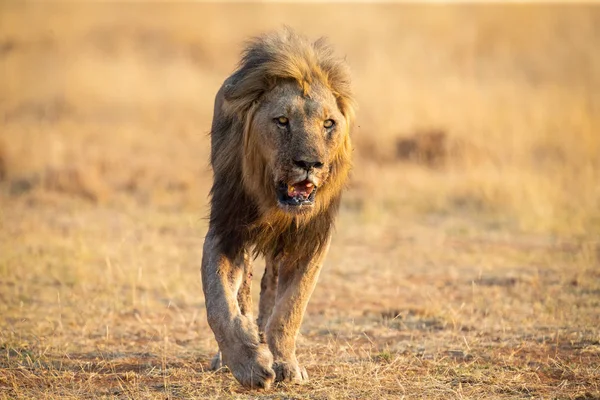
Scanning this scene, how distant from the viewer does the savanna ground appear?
15.9ft

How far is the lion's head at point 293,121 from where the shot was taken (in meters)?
4.36

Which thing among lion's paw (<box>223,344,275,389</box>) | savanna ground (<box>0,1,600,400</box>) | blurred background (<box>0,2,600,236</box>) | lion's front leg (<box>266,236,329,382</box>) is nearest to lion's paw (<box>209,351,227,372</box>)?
savanna ground (<box>0,1,600,400</box>)

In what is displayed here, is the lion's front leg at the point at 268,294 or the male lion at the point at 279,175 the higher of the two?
the male lion at the point at 279,175

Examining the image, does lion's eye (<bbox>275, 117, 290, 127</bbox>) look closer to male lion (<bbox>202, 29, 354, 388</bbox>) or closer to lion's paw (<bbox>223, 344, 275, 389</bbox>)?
male lion (<bbox>202, 29, 354, 388</bbox>)

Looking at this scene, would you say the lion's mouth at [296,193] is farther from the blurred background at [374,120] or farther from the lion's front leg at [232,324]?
the blurred background at [374,120]

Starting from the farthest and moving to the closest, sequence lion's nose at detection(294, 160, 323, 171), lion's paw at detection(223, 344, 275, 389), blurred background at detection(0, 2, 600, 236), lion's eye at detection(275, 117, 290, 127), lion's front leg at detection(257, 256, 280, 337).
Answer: blurred background at detection(0, 2, 600, 236)
lion's front leg at detection(257, 256, 280, 337)
lion's eye at detection(275, 117, 290, 127)
lion's nose at detection(294, 160, 323, 171)
lion's paw at detection(223, 344, 275, 389)

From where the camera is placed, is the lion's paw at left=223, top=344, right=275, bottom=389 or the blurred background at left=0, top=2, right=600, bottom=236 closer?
the lion's paw at left=223, top=344, right=275, bottom=389

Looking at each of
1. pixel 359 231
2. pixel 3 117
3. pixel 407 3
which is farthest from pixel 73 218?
pixel 407 3

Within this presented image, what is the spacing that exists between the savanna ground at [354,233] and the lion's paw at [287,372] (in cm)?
7

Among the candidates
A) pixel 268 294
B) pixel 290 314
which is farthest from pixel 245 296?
pixel 268 294

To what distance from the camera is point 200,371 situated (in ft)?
15.9

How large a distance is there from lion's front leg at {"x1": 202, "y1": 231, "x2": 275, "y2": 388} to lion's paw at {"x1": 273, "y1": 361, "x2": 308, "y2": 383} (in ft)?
1.20

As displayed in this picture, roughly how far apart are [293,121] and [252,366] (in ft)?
3.75

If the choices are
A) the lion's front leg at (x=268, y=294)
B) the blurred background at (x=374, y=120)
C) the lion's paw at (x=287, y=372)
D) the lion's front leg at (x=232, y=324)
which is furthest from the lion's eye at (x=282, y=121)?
the lion's paw at (x=287, y=372)
